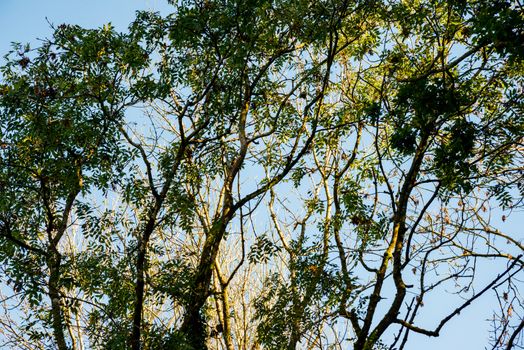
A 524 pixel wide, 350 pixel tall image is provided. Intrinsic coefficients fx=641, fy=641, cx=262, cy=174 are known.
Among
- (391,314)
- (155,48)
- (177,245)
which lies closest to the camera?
(391,314)

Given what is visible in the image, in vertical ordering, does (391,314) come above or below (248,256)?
→ below

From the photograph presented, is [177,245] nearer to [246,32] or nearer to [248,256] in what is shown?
[248,256]

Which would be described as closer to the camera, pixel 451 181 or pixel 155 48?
pixel 451 181

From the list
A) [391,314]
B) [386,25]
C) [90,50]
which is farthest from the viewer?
[386,25]

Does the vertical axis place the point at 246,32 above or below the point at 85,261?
above

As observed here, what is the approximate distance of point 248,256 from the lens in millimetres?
8188

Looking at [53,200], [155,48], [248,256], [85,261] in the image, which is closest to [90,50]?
[155,48]

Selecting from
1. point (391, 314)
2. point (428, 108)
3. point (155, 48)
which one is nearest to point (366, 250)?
point (391, 314)

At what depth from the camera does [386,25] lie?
30.1 feet

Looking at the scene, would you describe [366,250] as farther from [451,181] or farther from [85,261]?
[85,261]

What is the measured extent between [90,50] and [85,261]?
2484 mm

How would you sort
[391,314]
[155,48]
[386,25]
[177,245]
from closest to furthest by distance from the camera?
1. [391,314]
2. [155,48]
3. [386,25]
4. [177,245]

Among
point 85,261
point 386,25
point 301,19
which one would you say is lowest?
point 85,261

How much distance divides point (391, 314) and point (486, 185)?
224cm
